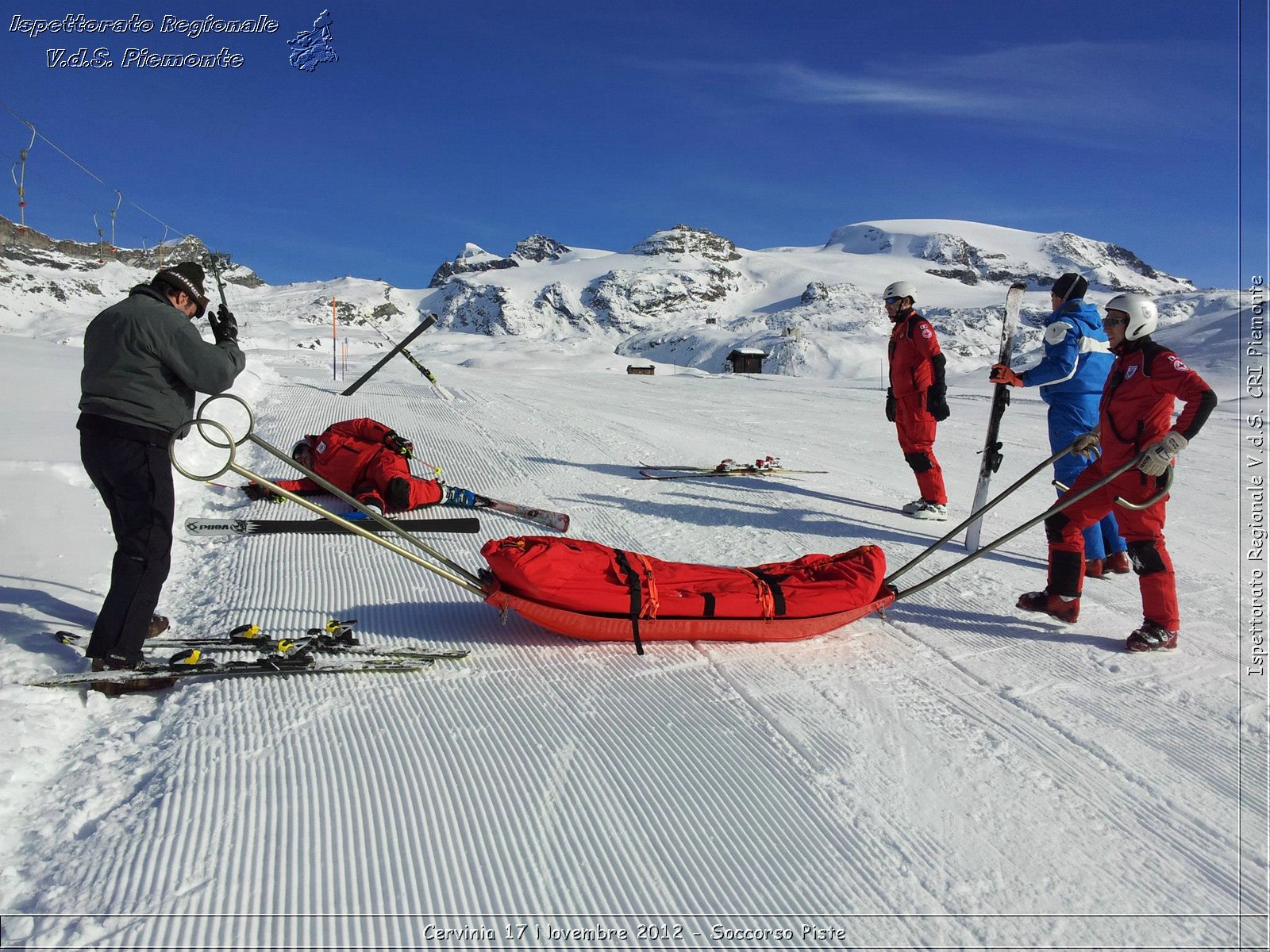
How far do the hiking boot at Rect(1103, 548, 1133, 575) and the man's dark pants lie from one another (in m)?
4.88

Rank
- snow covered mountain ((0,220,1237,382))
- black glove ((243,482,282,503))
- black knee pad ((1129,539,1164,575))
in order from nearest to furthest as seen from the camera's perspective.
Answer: black knee pad ((1129,539,1164,575))
black glove ((243,482,282,503))
snow covered mountain ((0,220,1237,382))

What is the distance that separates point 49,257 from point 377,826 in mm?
134779

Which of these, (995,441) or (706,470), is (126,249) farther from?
(995,441)

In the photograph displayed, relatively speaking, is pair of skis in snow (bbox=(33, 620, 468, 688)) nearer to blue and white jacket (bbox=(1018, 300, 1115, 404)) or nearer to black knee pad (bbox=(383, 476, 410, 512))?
black knee pad (bbox=(383, 476, 410, 512))

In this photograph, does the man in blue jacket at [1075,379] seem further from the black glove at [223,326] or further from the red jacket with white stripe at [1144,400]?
the black glove at [223,326]

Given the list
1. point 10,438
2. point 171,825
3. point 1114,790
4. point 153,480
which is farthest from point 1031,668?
point 10,438

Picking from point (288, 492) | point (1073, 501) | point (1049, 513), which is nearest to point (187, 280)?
point (288, 492)

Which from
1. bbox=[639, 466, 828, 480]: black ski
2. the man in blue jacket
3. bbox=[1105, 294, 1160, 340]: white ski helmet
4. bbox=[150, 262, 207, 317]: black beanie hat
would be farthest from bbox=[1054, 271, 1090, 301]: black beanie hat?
bbox=[150, 262, 207, 317]: black beanie hat

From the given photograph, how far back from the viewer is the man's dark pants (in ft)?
8.85

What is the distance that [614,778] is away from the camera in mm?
2305

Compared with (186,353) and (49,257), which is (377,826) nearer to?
(186,353)

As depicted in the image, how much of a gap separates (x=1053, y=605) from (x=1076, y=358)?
1765mm

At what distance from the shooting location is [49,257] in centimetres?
10488

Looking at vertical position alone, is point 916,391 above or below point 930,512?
above
